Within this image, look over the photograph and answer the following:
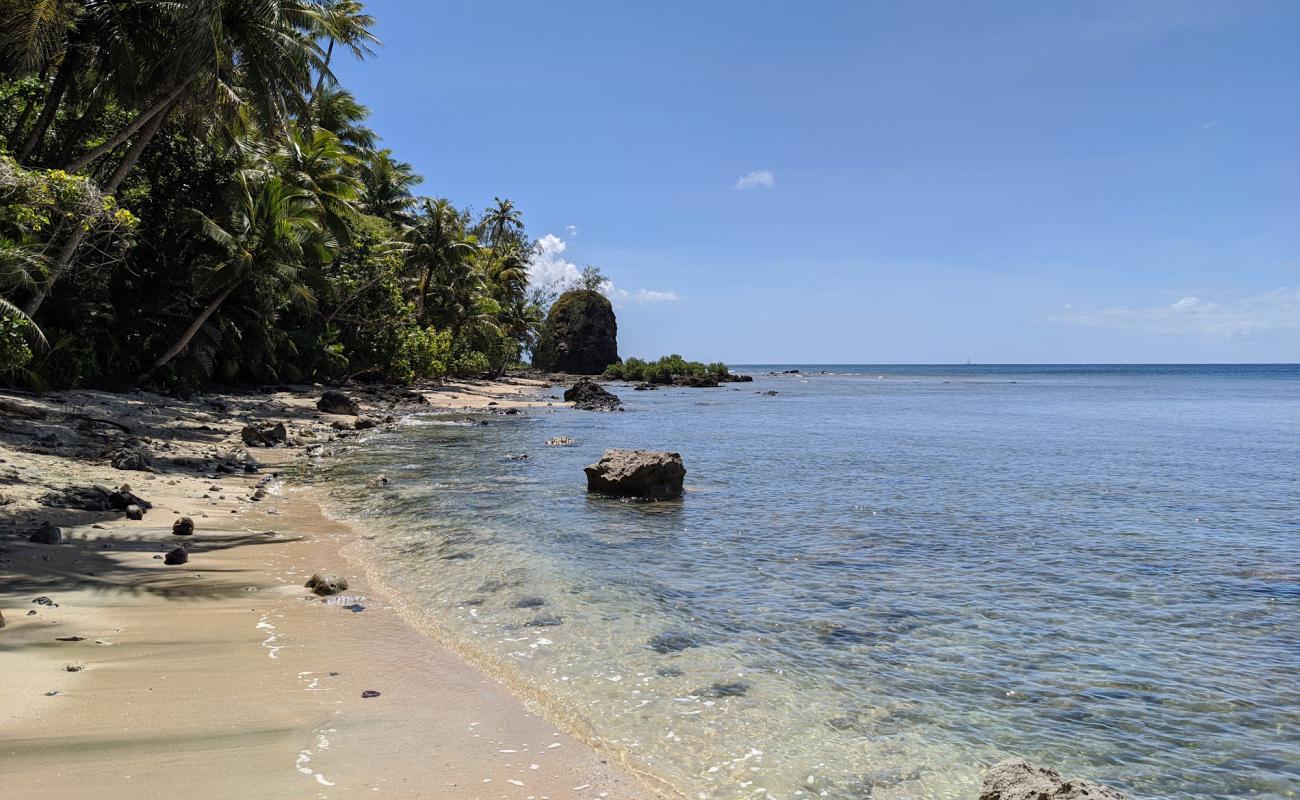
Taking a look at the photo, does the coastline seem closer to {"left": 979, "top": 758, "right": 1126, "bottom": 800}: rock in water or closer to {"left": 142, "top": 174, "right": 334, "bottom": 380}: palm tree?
{"left": 979, "top": 758, "right": 1126, "bottom": 800}: rock in water

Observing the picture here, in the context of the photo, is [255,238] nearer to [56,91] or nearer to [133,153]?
[56,91]

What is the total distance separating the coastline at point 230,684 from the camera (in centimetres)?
377

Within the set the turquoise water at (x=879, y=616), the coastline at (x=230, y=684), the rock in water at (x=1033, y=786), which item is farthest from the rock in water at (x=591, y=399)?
the rock in water at (x=1033, y=786)

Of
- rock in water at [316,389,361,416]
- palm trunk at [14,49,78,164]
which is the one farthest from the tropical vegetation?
rock in water at [316,389,361,416]

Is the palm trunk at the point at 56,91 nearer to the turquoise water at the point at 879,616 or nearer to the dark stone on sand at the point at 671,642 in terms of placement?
the turquoise water at the point at 879,616

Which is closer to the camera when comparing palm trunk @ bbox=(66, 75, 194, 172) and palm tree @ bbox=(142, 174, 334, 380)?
palm trunk @ bbox=(66, 75, 194, 172)

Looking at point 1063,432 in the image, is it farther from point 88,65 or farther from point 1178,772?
point 88,65

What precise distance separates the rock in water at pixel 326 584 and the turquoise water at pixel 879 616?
2.77 feet

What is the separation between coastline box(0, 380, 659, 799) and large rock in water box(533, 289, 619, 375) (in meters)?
83.6

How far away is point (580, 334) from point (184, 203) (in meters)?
69.3

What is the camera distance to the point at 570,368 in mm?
93688

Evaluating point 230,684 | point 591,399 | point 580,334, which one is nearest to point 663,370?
point 580,334

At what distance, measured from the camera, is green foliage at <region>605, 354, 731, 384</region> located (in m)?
78.9

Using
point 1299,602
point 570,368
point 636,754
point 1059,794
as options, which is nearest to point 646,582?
point 636,754
